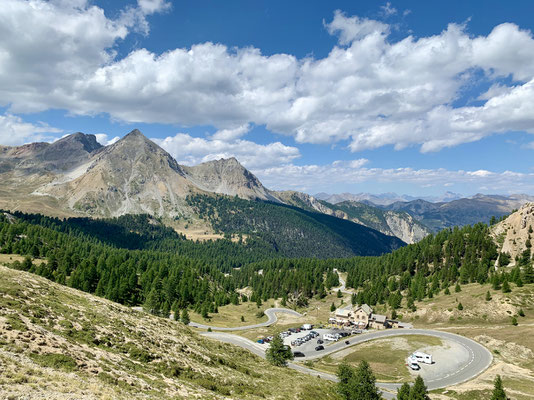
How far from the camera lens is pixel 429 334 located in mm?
88000

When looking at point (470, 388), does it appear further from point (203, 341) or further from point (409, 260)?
point (409, 260)

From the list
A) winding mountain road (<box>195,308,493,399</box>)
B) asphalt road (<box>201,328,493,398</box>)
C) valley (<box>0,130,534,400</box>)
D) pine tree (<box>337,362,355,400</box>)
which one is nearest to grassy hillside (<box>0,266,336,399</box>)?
valley (<box>0,130,534,400</box>)

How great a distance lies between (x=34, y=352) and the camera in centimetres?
2678

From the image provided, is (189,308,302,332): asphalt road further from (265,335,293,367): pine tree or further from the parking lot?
(265,335,293,367): pine tree

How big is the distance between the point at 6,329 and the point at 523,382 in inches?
3261

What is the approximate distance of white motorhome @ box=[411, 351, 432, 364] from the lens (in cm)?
7086

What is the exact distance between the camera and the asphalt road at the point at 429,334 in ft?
204

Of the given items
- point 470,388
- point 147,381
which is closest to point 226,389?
point 147,381

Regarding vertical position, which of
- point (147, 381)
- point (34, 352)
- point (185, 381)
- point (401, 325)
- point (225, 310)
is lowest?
point (225, 310)

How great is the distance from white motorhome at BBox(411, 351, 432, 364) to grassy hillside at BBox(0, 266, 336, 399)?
1162 inches

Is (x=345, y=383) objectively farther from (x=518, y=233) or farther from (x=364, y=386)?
(x=518, y=233)

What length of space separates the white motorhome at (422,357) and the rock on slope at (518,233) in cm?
9354

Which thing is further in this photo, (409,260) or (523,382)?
(409,260)

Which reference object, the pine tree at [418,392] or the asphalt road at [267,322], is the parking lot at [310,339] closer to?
the asphalt road at [267,322]
